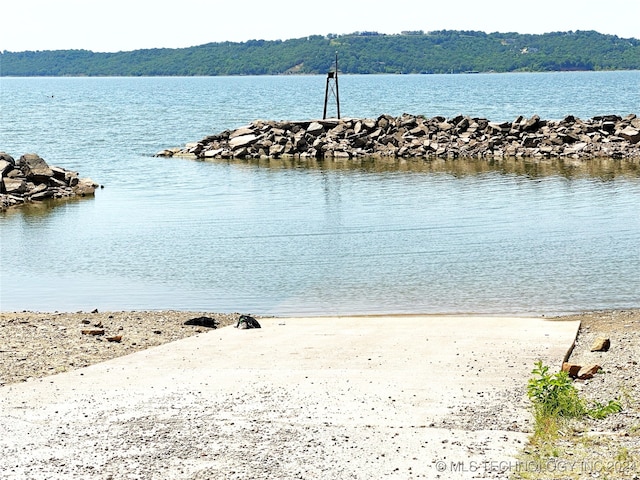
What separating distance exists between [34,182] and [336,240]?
1610 centimetres

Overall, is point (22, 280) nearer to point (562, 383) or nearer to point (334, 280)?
point (334, 280)

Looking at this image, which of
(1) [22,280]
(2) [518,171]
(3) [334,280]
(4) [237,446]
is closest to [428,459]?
(4) [237,446]

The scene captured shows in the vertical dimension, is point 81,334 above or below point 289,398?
below

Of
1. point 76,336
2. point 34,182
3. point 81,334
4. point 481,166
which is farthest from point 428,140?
point 76,336

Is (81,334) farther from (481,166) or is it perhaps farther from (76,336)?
(481,166)

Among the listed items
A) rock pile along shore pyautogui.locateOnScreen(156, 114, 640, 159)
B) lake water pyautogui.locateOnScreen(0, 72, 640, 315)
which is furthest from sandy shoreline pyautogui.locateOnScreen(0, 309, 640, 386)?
rock pile along shore pyautogui.locateOnScreen(156, 114, 640, 159)

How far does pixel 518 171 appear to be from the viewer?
39.8 m

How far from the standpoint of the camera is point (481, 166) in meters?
42.2

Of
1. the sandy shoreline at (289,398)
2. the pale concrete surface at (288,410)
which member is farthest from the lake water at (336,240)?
the pale concrete surface at (288,410)

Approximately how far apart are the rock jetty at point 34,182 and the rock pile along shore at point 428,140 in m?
14.1

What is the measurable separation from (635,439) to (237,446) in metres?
3.31

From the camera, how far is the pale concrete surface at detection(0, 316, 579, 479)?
26.7 ft

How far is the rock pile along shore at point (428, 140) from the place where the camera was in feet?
153

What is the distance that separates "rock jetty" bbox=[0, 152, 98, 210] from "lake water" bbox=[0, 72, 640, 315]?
1057mm
